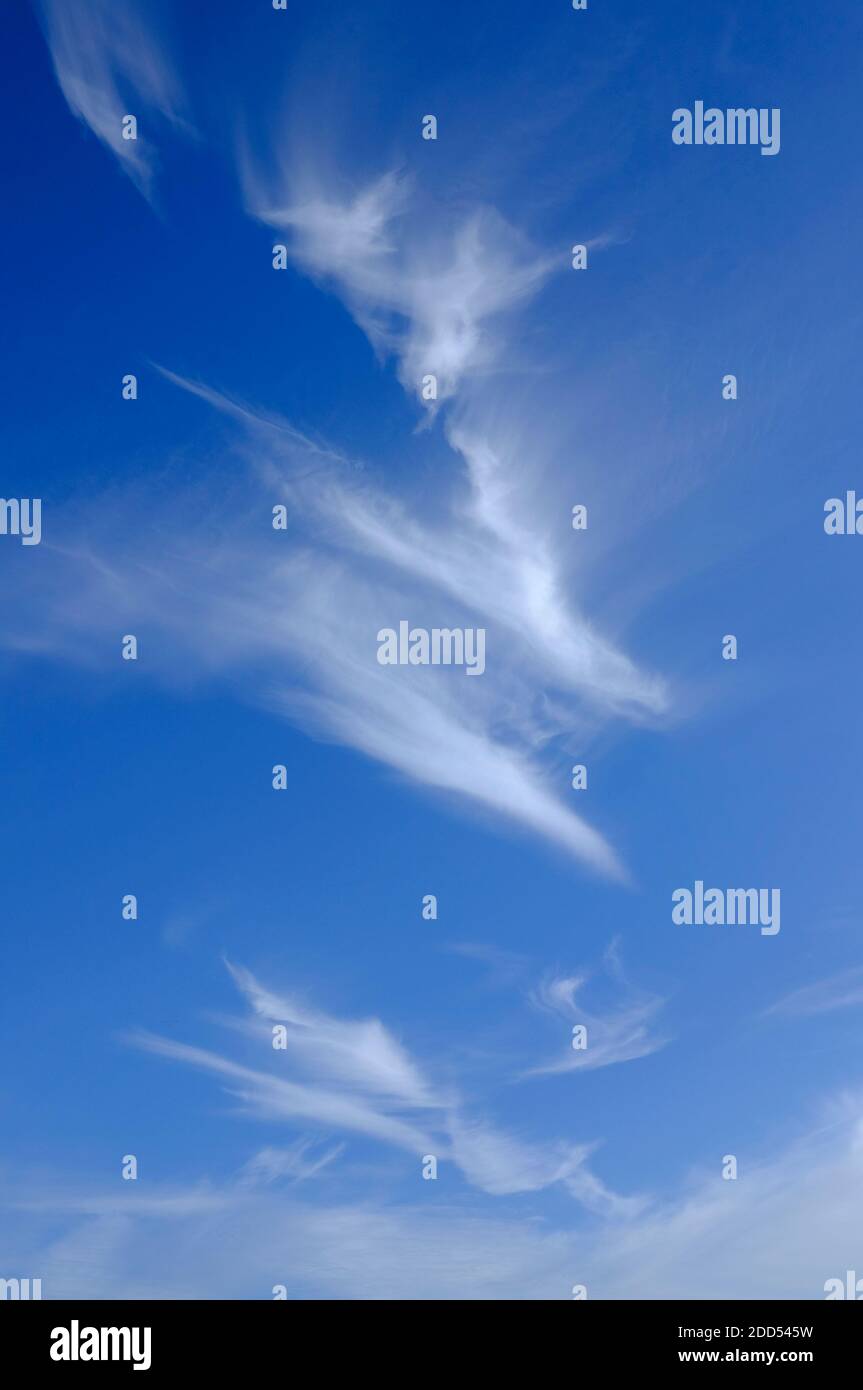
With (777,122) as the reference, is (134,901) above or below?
below
